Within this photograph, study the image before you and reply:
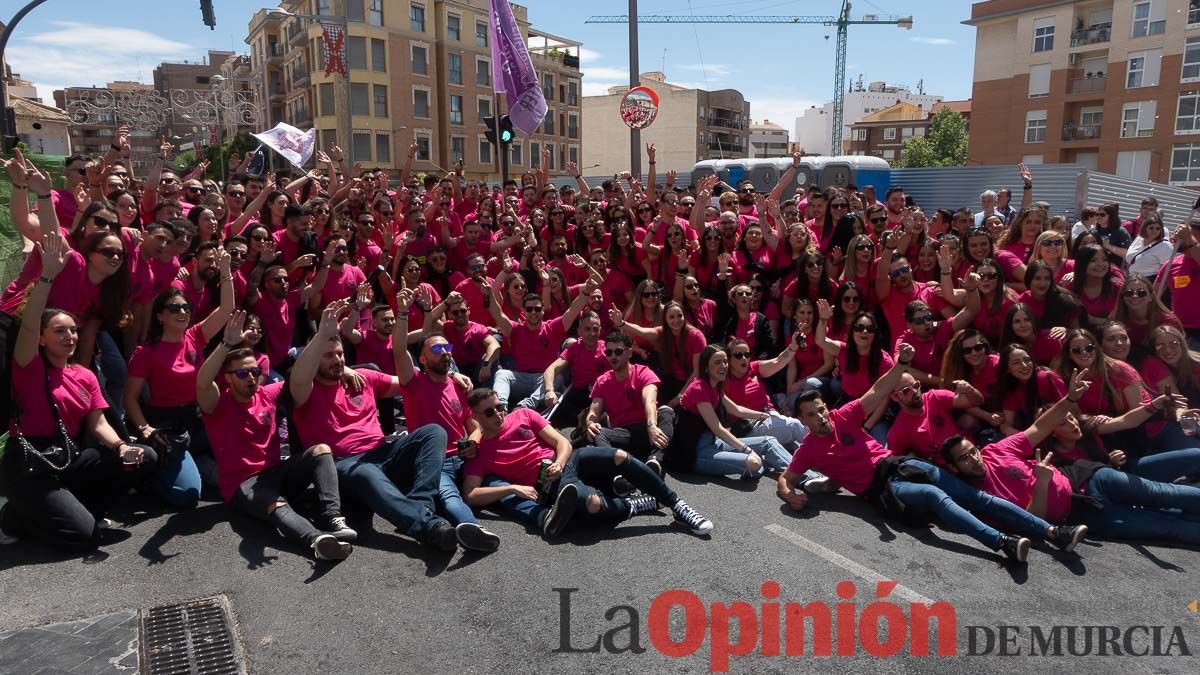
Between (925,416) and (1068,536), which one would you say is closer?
(1068,536)

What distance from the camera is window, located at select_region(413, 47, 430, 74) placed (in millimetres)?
46562

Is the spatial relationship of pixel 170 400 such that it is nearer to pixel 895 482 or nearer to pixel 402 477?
pixel 402 477

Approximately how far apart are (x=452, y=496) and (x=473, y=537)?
59cm

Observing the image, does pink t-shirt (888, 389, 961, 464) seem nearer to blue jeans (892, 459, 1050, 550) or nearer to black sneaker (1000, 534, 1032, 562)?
blue jeans (892, 459, 1050, 550)

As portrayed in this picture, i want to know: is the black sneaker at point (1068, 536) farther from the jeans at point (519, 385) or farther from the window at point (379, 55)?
the window at point (379, 55)

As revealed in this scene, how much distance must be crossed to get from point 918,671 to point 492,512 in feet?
9.53

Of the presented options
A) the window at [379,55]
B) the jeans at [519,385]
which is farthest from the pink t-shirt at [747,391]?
the window at [379,55]

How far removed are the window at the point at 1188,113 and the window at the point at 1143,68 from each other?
161cm

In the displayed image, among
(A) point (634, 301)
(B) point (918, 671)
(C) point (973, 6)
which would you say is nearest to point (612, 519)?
(B) point (918, 671)

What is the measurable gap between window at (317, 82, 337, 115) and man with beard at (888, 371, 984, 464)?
45.2 m

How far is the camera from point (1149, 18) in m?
39.4

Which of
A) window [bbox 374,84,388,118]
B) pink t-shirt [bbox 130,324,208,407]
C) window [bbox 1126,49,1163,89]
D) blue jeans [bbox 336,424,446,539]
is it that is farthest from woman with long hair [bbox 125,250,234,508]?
window [bbox 1126,49,1163,89]

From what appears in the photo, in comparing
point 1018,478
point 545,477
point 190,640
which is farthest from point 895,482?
point 190,640

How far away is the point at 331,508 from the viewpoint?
4.86 m
